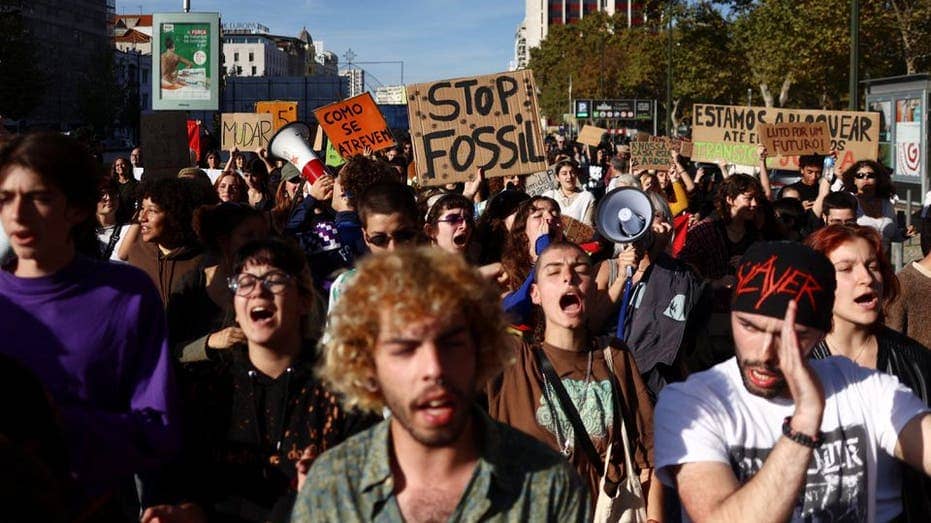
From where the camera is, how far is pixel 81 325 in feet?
10.1

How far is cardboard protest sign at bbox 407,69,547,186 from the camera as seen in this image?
8.60 metres

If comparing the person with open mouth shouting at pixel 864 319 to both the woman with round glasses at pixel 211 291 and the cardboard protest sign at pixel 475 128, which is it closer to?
the woman with round glasses at pixel 211 291

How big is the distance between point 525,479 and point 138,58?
15894 cm

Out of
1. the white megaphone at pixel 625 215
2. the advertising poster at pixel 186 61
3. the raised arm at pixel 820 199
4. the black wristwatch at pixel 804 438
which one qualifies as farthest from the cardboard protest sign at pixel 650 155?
the black wristwatch at pixel 804 438

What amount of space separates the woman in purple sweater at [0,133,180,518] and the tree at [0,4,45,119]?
55463 mm

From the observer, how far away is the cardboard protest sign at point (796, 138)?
42.3ft

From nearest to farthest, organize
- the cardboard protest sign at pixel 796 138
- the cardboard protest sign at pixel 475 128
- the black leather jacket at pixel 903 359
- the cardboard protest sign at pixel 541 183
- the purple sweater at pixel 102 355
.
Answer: the purple sweater at pixel 102 355 → the black leather jacket at pixel 903 359 → the cardboard protest sign at pixel 475 128 → the cardboard protest sign at pixel 541 183 → the cardboard protest sign at pixel 796 138

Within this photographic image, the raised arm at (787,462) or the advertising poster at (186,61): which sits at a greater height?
the advertising poster at (186,61)

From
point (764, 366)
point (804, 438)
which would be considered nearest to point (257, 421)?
point (764, 366)

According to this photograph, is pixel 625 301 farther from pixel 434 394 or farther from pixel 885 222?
pixel 885 222

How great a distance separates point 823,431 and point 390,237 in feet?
7.97

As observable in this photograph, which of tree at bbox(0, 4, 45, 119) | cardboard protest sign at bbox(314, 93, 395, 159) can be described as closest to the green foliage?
cardboard protest sign at bbox(314, 93, 395, 159)

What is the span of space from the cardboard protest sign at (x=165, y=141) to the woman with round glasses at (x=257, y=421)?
7.08 meters

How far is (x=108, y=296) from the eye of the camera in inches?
124
